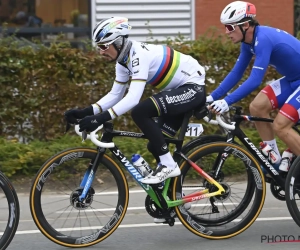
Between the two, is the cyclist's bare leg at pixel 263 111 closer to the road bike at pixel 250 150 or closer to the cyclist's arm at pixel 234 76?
the road bike at pixel 250 150

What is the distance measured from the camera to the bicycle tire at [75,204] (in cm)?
552

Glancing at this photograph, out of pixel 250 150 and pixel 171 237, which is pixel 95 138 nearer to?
pixel 171 237

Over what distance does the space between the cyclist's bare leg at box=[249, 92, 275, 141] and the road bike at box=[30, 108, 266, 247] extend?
1.28 ft

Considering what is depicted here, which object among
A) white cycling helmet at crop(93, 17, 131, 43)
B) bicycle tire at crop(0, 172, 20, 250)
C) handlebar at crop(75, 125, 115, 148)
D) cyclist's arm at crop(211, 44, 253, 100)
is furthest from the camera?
cyclist's arm at crop(211, 44, 253, 100)

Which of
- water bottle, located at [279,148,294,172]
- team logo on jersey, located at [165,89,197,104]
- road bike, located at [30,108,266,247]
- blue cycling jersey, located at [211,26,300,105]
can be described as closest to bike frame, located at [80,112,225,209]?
road bike, located at [30,108,266,247]

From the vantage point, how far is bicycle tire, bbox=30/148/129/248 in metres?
5.52

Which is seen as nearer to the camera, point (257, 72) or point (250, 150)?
point (257, 72)

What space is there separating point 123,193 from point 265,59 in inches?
62.7

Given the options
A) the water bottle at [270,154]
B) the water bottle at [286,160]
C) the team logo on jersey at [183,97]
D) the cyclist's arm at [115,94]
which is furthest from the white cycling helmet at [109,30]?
the water bottle at [286,160]

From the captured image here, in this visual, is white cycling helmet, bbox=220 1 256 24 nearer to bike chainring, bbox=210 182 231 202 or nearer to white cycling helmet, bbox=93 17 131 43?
white cycling helmet, bbox=93 17 131 43

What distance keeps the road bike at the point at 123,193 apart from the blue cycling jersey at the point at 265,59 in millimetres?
419

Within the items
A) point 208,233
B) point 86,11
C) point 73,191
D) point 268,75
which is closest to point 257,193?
point 208,233

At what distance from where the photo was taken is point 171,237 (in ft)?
19.9

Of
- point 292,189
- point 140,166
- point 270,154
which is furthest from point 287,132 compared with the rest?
point 140,166
